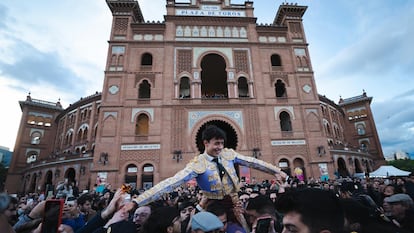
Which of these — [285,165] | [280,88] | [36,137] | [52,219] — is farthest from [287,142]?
[36,137]

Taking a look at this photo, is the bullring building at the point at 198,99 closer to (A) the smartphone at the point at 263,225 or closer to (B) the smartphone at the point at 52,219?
(A) the smartphone at the point at 263,225

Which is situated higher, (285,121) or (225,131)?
(285,121)

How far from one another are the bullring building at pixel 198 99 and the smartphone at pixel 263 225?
14949mm

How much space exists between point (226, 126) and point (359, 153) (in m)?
17.7

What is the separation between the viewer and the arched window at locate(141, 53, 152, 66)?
20.8 m

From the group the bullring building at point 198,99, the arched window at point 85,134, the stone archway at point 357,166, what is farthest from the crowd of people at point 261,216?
the arched window at point 85,134

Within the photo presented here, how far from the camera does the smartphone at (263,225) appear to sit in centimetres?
219

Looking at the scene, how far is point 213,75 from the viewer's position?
80.6 ft

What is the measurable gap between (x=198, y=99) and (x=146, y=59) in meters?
7.17

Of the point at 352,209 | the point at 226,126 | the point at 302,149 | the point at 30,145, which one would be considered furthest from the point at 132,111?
the point at 30,145

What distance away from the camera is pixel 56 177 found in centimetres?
2327

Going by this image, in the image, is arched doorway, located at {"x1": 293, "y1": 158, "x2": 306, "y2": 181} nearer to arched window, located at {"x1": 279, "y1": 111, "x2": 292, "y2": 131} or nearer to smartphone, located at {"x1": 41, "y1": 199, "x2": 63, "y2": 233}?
arched window, located at {"x1": 279, "y1": 111, "x2": 292, "y2": 131}

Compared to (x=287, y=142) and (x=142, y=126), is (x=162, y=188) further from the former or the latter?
(x=142, y=126)

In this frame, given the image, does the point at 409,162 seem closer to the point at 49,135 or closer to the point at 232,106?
the point at 232,106
